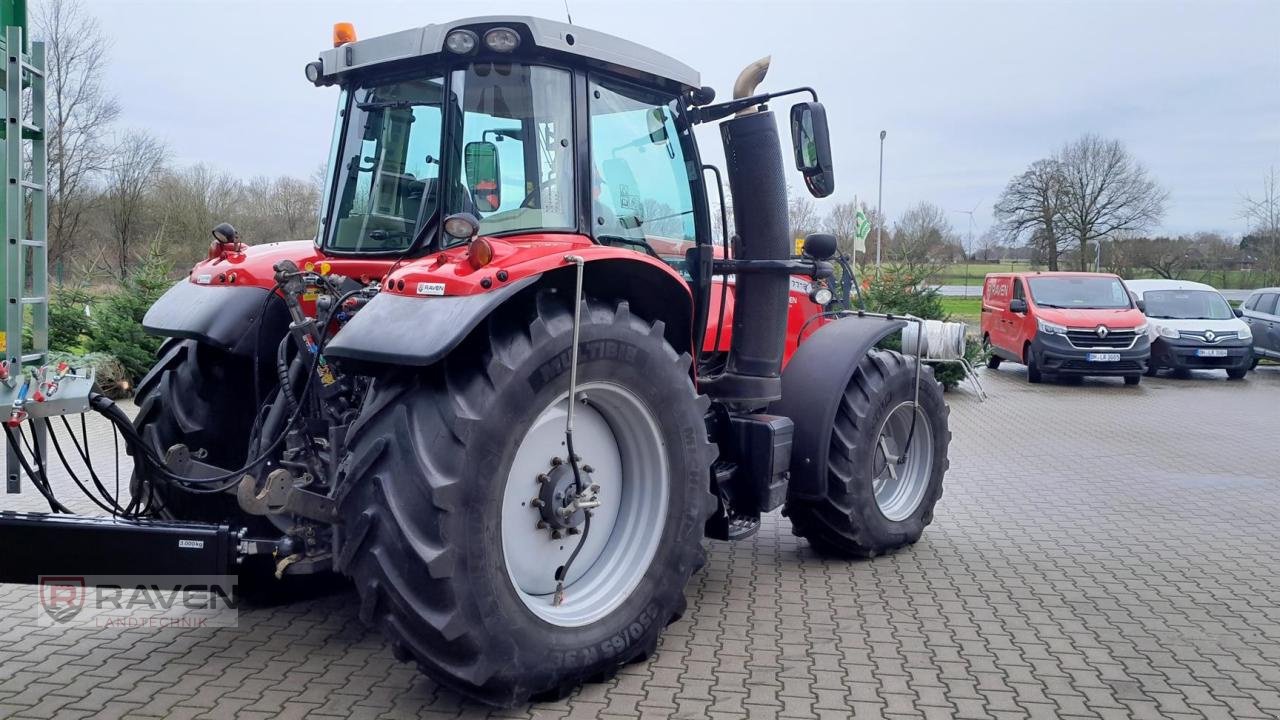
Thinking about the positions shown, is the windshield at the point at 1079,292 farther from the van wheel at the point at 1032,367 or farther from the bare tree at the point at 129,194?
the bare tree at the point at 129,194

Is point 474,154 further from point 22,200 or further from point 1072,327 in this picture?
point 1072,327

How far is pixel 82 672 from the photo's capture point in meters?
3.87

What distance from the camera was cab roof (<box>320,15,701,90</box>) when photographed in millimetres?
3834

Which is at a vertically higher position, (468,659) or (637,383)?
(637,383)

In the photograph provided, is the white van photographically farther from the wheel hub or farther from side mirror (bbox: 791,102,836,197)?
the wheel hub

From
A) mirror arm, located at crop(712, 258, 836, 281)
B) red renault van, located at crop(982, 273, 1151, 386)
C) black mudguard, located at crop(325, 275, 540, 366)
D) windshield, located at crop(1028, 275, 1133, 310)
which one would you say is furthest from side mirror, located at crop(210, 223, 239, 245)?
windshield, located at crop(1028, 275, 1133, 310)

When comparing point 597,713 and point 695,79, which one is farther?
point 695,79

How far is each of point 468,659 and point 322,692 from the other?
79 cm

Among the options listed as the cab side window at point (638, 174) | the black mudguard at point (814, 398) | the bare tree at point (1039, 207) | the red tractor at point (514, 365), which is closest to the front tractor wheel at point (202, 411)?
the red tractor at point (514, 365)

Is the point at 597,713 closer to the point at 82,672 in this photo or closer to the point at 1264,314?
the point at 82,672

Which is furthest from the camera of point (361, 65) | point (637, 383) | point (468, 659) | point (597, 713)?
point (361, 65)

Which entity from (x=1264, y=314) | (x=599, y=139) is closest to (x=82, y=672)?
(x=599, y=139)

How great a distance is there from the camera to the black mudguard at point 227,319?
420cm

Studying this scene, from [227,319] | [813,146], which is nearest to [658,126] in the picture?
[813,146]
